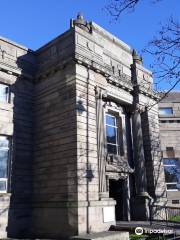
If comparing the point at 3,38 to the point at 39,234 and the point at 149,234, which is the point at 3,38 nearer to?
the point at 39,234

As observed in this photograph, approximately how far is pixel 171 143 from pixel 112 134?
1246 cm

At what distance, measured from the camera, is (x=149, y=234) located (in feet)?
47.4

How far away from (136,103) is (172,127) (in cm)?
1176

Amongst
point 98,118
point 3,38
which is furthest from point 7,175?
point 3,38

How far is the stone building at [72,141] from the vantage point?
1480 centimetres

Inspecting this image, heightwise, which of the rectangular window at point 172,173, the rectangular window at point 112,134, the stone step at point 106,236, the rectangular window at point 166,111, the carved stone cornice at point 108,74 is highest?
the rectangular window at point 166,111

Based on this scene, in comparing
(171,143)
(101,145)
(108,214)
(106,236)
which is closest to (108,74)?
(101,145)

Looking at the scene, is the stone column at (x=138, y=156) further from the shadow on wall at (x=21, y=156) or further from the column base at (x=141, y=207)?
the shadow on wall at (x=21, y=156)

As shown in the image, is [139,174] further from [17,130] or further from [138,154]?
[17,130]

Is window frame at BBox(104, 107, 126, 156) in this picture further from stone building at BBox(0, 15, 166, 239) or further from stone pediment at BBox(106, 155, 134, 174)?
stone pediment at BBox(106, 155, 134, 174)

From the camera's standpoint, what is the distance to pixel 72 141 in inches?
592

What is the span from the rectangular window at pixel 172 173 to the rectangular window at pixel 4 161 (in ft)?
57.1

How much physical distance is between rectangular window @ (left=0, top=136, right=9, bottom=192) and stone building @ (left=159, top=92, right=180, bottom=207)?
17098mm

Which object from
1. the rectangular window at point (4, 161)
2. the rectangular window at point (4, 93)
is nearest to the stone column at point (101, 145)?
the rectangular window at point (4, 161)
